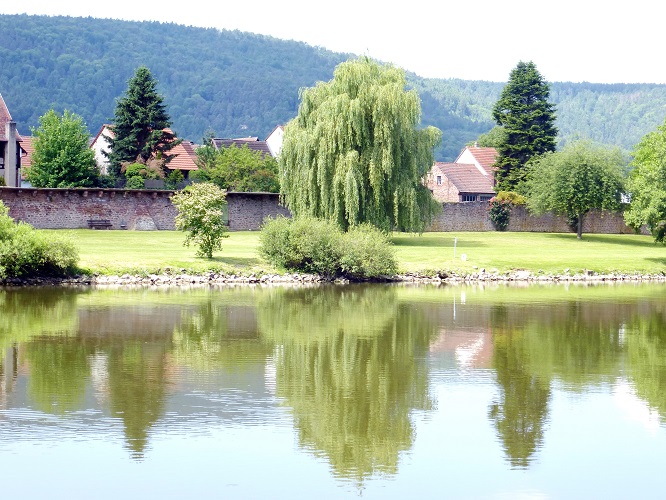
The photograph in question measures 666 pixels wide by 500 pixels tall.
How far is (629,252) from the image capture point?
2105 inches

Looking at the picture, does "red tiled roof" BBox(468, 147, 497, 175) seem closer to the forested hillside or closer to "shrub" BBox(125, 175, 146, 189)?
"shrub" BBox(125, 175, 146, 189)

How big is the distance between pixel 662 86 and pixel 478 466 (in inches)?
7729

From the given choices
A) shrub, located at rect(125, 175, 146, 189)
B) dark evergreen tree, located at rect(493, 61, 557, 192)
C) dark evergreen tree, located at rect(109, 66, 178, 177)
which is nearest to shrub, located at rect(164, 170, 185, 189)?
dark evergreen tree, located at rect(109, 66, 178, 177)

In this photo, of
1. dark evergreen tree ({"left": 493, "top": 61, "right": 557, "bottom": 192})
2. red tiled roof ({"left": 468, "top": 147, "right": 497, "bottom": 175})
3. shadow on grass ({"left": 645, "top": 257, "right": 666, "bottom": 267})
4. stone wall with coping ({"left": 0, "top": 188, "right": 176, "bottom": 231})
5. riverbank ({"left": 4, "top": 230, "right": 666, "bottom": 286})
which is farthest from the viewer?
red tiled roof ({"left": 468, "top": 147, "right": 497, "bottom": 175})

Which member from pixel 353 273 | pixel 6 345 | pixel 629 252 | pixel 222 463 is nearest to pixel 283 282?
pixel 353 273

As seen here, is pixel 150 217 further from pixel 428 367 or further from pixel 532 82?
pixel 428 367

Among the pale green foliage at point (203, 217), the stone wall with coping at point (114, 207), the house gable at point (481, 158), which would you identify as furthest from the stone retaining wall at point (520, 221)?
the pale green foliage at point (203, 217)

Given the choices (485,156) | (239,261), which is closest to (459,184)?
(485,156)

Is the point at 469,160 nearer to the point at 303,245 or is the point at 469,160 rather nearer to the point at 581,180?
the point at 581,180

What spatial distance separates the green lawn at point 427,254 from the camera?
40.1 m

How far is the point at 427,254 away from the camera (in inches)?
1817

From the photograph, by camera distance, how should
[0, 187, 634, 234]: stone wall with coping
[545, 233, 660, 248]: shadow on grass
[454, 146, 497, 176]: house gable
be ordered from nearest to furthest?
[0, 187, 634, 234]: stone wall with coping, [545, 233, 660, 248]: shadow on grass, [454, 146, 497, 176]: house gable

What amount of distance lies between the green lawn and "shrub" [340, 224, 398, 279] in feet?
5.61

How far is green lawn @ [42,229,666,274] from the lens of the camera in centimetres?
4009
